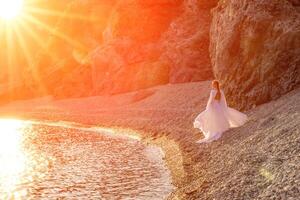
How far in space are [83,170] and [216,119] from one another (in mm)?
8148

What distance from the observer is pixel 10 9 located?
137375 mm

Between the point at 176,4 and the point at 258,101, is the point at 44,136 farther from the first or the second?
the point at 176,4

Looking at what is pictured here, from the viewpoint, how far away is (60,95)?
8750 cm

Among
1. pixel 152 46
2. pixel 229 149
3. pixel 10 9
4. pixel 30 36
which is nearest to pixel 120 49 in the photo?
pixel 152 46

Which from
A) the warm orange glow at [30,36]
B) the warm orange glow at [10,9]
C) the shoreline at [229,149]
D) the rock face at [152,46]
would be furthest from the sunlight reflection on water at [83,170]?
the warm orange glow at [10,9]

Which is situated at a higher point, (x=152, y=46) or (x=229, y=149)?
(x=152, y=46)

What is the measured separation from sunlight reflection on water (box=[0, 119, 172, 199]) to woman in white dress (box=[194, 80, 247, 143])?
3.35 meters

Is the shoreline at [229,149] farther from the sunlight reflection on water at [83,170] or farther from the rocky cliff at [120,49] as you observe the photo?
the rocky cliff at [120,49]

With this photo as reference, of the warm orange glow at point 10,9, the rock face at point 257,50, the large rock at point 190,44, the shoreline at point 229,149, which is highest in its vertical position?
the warm orange glow at point 10,9

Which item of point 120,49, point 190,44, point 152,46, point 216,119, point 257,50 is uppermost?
point 120,49

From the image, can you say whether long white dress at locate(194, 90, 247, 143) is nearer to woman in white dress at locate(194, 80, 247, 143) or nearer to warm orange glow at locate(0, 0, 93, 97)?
woman in white dress at locate(194, 80, 247, 143)

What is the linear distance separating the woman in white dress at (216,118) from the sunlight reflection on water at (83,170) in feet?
11.0

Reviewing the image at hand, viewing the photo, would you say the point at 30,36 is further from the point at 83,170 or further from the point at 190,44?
the point at 83,170

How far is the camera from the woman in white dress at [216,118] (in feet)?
85.3
